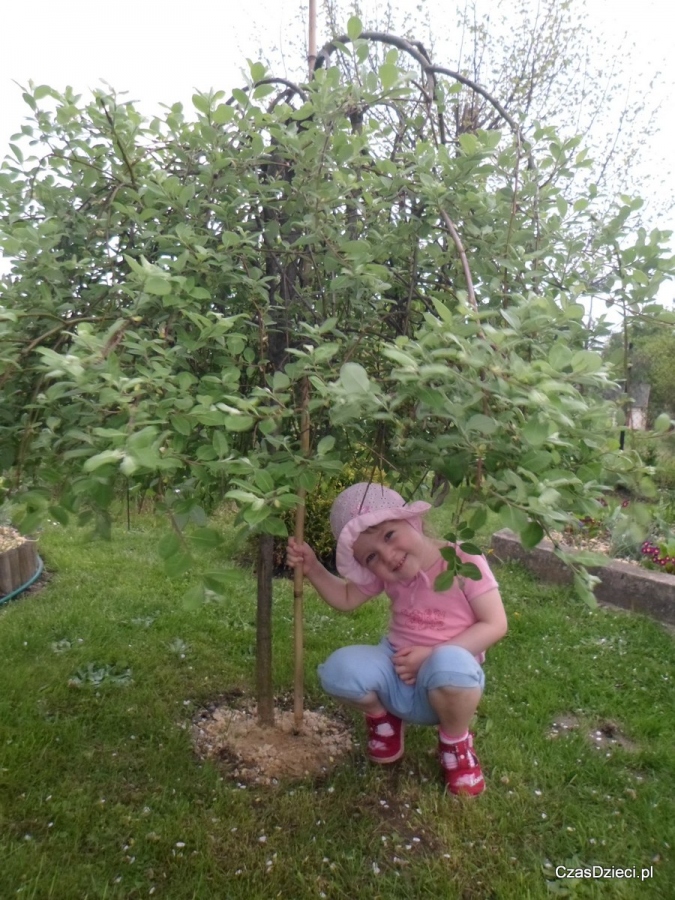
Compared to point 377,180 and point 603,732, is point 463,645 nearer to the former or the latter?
point 603,732

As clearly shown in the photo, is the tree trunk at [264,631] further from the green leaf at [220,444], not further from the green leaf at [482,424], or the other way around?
the green leaf at [482,424]

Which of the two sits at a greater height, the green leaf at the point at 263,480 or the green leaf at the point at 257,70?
the green leaf at the point at 257,70

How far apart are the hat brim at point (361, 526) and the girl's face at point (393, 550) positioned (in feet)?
0.09

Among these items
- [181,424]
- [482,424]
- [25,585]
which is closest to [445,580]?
[482,424]

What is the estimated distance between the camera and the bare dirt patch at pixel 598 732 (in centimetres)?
313

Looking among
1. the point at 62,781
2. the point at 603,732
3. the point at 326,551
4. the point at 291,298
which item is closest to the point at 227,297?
the point at 291,298

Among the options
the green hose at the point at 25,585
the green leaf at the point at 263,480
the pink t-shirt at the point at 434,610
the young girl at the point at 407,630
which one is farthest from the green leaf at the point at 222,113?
the green hose at the point at 25,585

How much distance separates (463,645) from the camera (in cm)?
259

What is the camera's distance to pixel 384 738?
282 centimetres

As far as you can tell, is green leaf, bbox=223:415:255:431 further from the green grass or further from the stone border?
the stone border

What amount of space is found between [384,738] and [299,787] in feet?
1.19

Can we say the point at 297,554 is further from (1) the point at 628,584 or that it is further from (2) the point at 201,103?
(1) the point at 628,584

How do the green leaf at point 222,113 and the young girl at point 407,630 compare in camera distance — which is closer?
the green leaf at point 222,113

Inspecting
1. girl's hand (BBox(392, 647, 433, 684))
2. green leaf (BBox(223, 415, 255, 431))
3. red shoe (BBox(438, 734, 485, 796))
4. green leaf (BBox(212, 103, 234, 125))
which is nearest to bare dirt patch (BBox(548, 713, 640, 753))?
red shoe (BBox(438, 734, 485, 796))
